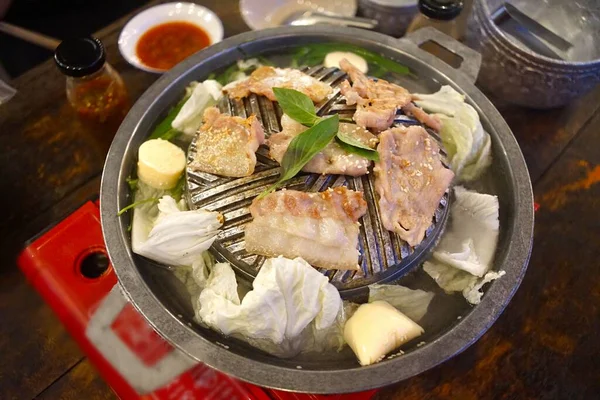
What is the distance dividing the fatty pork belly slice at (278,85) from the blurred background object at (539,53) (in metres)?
1.10

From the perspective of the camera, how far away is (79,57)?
210 centimetres

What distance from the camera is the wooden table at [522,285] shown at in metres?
2.09

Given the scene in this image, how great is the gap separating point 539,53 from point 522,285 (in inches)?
53.5

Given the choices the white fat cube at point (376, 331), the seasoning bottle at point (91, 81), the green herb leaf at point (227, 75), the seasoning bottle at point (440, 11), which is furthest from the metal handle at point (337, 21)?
the white fat cube at point (376, 331)

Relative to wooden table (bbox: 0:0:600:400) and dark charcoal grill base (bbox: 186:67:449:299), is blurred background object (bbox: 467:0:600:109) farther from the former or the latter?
dark charcoal grill base (bbox: 186:67:449:299)

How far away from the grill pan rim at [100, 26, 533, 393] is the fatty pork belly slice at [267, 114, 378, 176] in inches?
26.0

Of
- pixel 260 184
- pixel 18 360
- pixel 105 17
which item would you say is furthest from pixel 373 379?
pixel 105 17

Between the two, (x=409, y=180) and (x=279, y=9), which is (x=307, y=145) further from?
(x=279, y=9)

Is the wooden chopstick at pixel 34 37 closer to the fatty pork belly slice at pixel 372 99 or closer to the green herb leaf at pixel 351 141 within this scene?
the fatty pork belly slice at pixel 372 99

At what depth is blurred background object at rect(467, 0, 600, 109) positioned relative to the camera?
2439 millimetres

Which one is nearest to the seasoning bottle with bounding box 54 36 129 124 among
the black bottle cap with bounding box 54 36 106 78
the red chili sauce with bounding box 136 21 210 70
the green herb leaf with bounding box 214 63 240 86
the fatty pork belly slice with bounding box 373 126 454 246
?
the black bottle cap with bounding box 54 36 106 78

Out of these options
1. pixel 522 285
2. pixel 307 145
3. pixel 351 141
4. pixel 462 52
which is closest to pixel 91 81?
pixel 307 145

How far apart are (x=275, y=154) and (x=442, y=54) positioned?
1335 millimetres

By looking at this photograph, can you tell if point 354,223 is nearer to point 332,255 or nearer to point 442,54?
point 332,255
